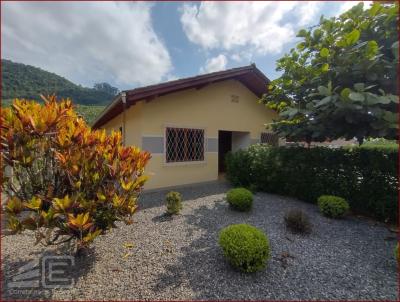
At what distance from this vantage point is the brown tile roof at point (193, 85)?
6.77 metres

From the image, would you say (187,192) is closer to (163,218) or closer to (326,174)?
(163,218)

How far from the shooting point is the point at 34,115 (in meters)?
2.81

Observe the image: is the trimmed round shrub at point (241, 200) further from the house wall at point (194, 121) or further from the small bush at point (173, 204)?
the house wall at point (194, 121)

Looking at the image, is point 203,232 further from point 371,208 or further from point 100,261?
point 371,208

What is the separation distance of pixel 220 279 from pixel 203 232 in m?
1.42

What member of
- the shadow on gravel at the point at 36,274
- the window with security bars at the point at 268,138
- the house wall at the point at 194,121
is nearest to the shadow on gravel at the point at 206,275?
the shadow on gravel at the point at 36,274

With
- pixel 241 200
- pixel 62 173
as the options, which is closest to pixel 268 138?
pixel 241 200

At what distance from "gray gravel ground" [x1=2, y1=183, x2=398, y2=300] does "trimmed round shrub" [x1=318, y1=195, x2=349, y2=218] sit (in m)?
0.18

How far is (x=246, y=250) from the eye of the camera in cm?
308

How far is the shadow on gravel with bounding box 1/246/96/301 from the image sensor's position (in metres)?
2.83

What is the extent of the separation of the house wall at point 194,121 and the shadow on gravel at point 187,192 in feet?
1.11

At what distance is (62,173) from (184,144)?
19.3 feet

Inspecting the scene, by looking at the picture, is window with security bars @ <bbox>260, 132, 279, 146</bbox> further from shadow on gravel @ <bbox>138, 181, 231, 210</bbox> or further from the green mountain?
the green mountain

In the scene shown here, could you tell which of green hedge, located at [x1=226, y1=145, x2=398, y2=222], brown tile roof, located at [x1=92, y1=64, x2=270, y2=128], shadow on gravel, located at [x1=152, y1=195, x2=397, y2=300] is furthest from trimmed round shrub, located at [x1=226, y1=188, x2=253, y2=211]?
brown tile roof, located at [x1=92, y1=64, x2=270, y2=128]
